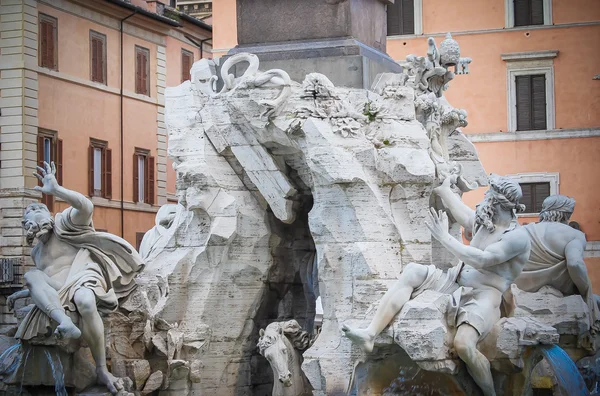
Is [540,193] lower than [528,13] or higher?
lower

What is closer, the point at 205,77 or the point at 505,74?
the point at 205,77

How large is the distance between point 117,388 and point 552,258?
425 cm

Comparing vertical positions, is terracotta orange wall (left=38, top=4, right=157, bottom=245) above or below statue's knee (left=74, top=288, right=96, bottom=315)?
above

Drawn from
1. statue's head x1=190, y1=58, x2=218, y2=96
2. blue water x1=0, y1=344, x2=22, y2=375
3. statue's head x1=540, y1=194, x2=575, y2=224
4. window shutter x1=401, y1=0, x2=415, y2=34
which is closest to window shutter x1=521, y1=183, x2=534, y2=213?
window shutter x1=401, y1=0, x2=415, y2=34

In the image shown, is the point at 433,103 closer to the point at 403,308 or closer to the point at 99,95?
the point at 403,308

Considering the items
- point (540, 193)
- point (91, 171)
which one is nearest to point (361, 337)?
point (540, 193)

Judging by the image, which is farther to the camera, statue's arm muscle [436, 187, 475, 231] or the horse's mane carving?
the horse's mane carving

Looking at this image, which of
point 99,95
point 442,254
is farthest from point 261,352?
point 99,95

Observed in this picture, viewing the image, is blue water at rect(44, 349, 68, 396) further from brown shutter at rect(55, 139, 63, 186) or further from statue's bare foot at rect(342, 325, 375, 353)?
brown shutter at rect(55, 139, 63, 186)

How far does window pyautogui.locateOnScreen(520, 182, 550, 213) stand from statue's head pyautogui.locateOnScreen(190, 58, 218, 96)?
19008 mm

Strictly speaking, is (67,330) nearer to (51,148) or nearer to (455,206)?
(455,206)

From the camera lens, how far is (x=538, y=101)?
35375 millimetres

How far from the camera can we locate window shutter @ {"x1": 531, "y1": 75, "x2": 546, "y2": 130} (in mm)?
35250

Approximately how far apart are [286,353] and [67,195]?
2513 millimetres
